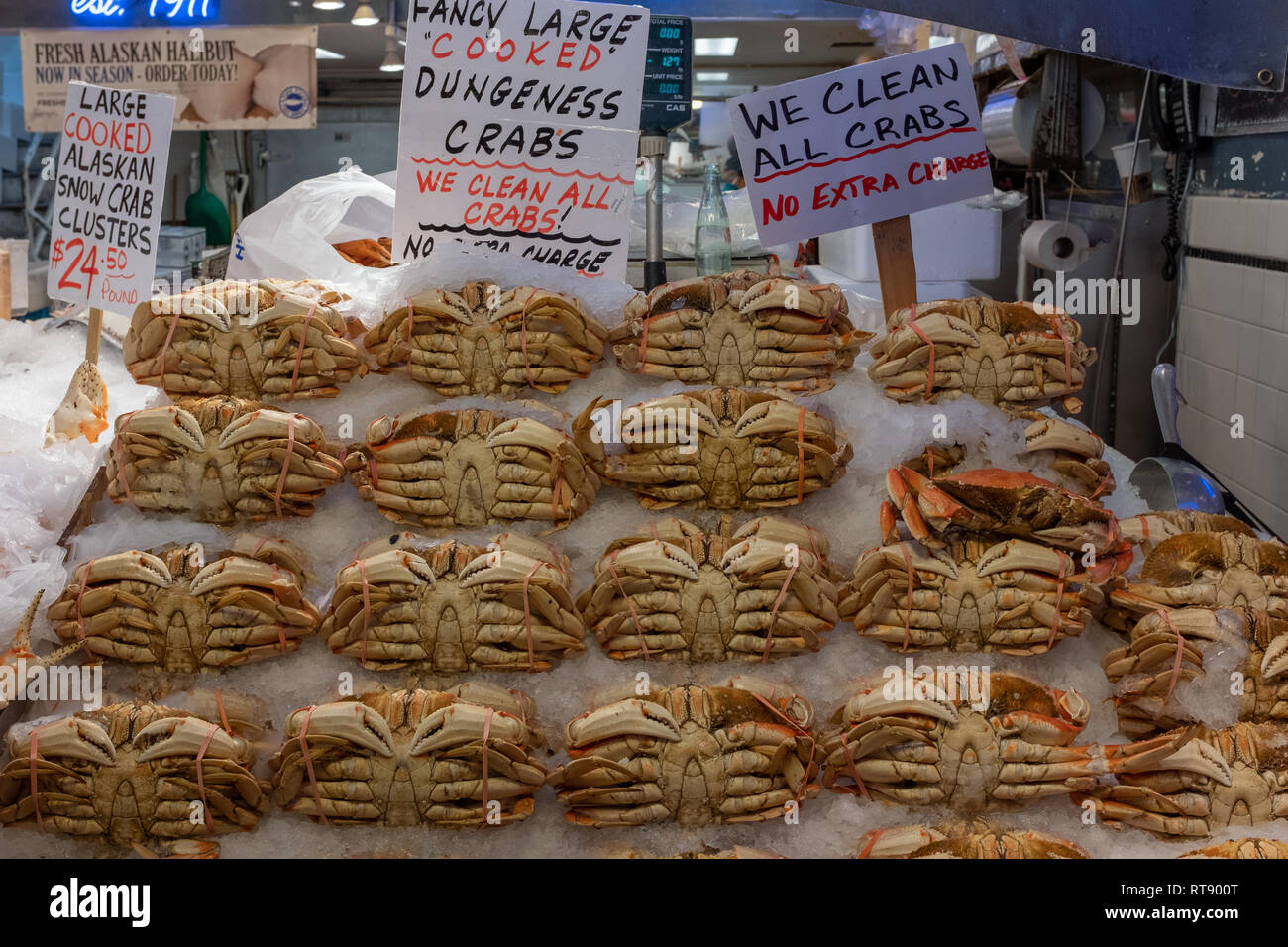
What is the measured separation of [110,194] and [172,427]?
96 centimetres

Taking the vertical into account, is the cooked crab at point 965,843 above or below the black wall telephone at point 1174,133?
below

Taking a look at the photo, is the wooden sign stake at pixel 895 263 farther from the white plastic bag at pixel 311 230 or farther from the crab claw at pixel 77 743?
the crab claw at pixel 77 743

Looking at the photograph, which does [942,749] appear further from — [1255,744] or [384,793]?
[384,793]

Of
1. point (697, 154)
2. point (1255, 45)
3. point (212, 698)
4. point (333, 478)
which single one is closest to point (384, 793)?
point (212, 698)

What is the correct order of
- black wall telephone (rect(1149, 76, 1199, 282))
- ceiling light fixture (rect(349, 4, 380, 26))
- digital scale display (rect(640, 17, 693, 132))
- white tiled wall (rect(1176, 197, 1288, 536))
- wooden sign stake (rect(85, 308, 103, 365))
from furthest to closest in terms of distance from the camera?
ceiling light fixture (rect(349, 4, 380, 26))
black wall telephone (rect(1149, 76, 1199, 282))
digital scale display (rect(640, 17, 693, 132))
white tiled wall (rect(1176, 197, 1288, 536))
wooden sign stake (rect(85, 308, 103, 365))

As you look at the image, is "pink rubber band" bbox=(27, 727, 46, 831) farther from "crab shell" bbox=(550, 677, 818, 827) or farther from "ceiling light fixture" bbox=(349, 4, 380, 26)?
"ceiling light fixture" bbox=(349, 4, 380, 26)

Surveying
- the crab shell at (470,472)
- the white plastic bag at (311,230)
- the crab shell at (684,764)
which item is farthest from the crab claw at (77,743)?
the white plastic bag at (311,230)

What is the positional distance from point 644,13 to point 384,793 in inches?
71.4

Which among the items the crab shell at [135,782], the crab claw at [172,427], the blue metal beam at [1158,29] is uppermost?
the blue metal beam at [1158,29]

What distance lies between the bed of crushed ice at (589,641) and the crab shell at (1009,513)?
20cm

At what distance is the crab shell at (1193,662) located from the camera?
2.00 meters

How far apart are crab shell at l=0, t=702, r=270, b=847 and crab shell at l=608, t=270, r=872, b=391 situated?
46.5 inches

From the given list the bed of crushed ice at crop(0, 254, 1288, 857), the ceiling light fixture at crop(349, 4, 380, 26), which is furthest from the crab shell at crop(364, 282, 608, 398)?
the ceiling light fixture at crop(349, 4, 380, 26)

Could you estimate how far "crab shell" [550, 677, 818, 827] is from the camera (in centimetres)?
193
